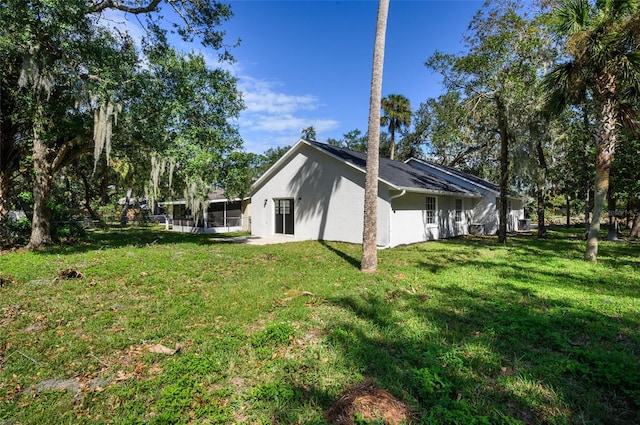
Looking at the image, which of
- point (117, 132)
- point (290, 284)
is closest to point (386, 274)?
point (290, 284)

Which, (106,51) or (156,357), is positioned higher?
(106,51)

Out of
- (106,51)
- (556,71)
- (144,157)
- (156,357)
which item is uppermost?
(106,51)

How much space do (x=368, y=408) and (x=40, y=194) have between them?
43.4ft

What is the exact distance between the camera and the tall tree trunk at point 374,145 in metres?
7.23

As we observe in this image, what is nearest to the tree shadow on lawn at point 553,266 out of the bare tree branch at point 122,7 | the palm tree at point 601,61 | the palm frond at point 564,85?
the palm tree at point 601,61

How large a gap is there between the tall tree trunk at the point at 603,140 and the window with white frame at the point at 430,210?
20.0 feet

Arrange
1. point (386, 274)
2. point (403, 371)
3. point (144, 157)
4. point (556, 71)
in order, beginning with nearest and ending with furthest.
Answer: point (403, 371) → point (386, 274) → point (556, 71) → point (144, 157)

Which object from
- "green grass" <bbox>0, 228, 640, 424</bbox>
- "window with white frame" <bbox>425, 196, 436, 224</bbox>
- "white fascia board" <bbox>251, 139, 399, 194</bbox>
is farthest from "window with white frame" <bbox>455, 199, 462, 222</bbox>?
"green grass" <bbox>0, 228, 640, 424</bbox>

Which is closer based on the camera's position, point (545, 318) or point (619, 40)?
point (545, 318)

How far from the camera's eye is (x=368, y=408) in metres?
2.62

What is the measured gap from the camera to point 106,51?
9383 mm

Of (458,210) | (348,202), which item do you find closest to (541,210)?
(458,210)

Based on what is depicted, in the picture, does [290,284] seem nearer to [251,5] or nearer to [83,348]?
[83,348]

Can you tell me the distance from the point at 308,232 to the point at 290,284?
303 inches
